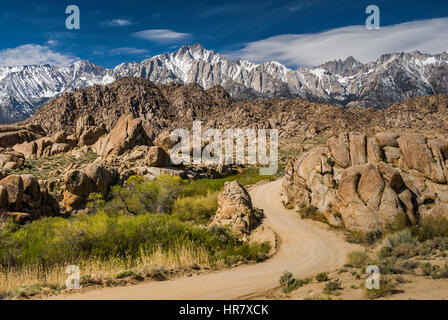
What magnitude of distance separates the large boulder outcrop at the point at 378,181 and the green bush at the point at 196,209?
628cm

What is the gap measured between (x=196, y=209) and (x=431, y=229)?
499 inches

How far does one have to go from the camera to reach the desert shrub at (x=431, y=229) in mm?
13062

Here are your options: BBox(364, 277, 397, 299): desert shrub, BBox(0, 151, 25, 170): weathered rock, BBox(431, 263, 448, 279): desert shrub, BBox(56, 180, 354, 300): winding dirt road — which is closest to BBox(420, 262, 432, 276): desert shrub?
BBox(431, 263, 448, 279): desert shrub

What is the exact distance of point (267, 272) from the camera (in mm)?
10336

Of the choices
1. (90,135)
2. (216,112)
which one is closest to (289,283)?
(90,135)

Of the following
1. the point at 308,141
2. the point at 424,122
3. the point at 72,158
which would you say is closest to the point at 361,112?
the point at 424,122

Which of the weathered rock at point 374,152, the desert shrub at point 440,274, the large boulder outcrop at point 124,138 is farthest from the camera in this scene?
the large boulder outcrop at point 124,138

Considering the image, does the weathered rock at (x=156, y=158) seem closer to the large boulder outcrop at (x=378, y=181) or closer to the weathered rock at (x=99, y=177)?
the weathered rock at (x=99, y=177)

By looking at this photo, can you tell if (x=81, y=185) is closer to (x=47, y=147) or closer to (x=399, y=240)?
(x=399, y=240)

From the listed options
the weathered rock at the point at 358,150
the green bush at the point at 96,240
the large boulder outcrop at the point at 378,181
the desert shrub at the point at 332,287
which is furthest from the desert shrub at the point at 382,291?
the weathered rock at the point at 358,150

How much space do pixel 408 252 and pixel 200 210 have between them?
476 inches

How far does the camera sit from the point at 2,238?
34.1ft

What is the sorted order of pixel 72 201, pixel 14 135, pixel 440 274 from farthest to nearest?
pixel 14 135, pixel 72 201, pixel 440 274

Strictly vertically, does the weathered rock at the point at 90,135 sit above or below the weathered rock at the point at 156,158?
above
